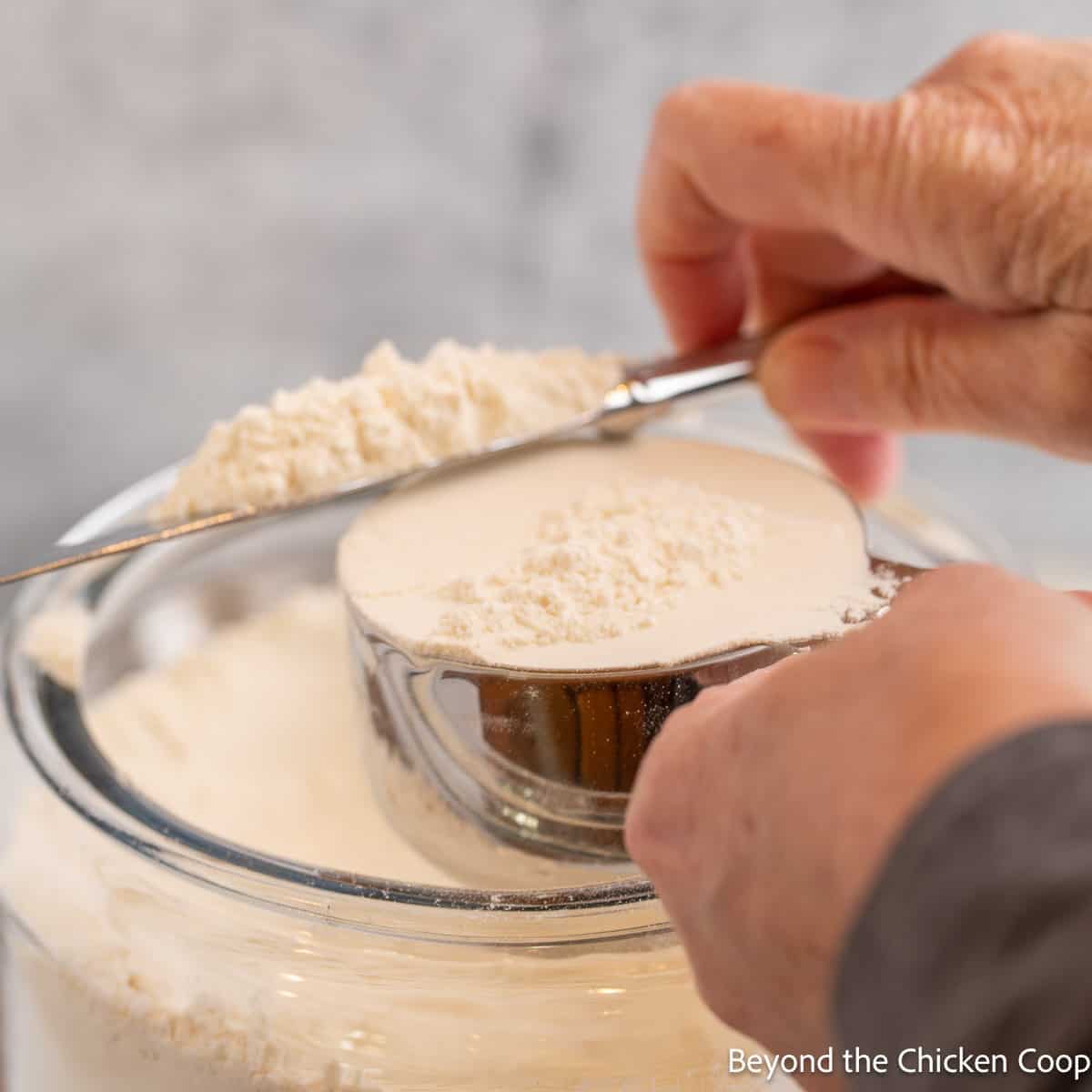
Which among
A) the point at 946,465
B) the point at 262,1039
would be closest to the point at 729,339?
the point at 262,1039

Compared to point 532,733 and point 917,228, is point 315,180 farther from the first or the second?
point 532,733

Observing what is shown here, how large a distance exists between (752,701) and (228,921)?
0.18 m

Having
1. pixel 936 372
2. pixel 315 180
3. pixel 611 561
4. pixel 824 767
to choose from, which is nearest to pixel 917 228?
pixel 936 372

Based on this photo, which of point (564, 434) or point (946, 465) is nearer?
point (564, 434)

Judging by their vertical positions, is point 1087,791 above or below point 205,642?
above

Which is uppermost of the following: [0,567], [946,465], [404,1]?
[404,1]

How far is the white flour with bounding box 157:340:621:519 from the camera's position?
1.41 ft

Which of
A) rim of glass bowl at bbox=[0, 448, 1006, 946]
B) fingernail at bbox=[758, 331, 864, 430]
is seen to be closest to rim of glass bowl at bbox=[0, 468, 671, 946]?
rim of glass bowl at bbox=[0, 448, 1006, 946]

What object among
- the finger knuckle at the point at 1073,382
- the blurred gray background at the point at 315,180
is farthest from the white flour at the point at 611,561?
the blurred gray background at the point at 315,180

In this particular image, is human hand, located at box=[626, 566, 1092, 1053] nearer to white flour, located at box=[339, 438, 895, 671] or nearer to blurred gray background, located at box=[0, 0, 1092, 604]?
white flour, located at box=[339, 438, 895, 671]

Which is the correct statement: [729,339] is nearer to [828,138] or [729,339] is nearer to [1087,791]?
[828,138]

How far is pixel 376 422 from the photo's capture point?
44 centimetres

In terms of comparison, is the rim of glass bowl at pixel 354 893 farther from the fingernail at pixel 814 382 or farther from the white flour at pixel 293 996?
the fingernail at pixel 814 382

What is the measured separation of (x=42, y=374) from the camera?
0.98 meters
